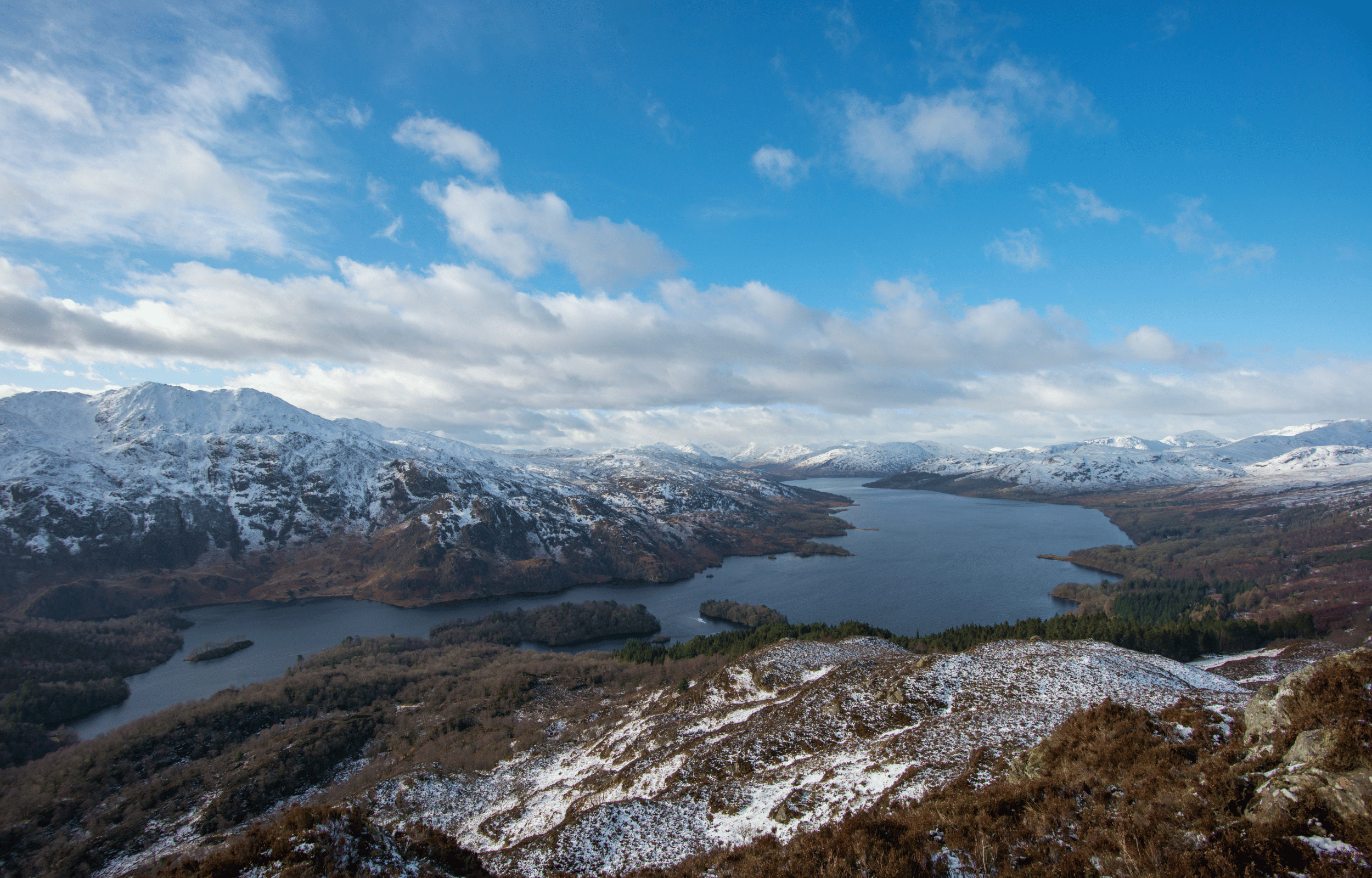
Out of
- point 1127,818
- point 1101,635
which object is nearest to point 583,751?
point 1127,818

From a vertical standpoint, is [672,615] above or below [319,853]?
below

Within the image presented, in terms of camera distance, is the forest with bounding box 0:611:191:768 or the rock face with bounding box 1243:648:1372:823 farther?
the forest with bounding box 0:611:191:768

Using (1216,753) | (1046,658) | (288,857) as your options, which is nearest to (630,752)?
(288,857)

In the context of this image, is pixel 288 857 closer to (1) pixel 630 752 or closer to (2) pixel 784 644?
(1) pixel 630 752

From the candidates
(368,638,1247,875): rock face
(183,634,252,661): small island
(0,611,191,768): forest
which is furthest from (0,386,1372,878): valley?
(183,634,252,661): small island

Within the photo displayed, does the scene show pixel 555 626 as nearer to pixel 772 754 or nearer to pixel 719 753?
pixel 719 753

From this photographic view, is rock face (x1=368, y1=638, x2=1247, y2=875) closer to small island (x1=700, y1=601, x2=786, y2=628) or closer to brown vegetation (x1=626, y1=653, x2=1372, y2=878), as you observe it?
brown vegetation (x1=626, y1=653, x2=1372, y2=878)
